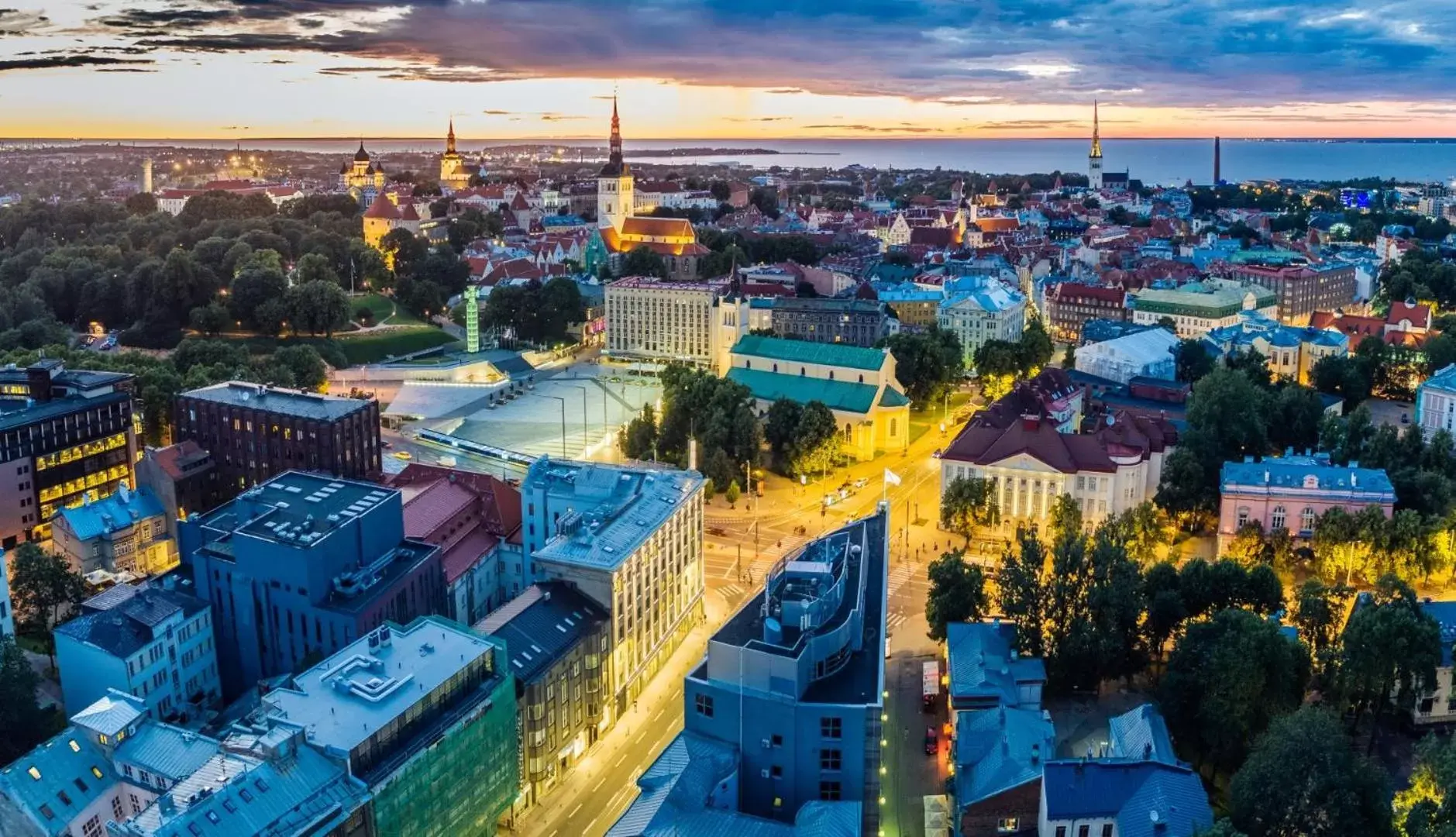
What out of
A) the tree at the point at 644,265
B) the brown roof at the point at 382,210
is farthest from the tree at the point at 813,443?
the brown roof at the point at 382,210

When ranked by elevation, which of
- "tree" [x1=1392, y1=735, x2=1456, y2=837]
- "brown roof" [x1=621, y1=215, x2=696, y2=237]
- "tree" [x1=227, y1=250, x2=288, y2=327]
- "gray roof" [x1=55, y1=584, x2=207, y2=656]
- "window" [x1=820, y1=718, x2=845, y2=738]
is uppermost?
"brown roof" [x1=621, y1=215, x2=696, y2=237]

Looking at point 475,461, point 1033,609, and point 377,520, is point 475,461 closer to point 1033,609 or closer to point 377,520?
point 377,520

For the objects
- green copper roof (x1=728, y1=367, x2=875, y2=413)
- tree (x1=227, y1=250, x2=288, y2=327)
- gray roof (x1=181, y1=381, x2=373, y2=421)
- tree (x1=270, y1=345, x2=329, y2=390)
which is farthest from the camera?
tree (x1=227, y1=250, x2=288, y2=327)

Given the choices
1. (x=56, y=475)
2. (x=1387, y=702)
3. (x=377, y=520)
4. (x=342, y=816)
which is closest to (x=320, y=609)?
(x=377, y=520)

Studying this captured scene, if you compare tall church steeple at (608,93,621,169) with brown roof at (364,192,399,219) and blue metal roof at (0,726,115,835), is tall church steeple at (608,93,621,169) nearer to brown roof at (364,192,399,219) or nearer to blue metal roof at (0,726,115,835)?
brown roof at (364,192,399,219)

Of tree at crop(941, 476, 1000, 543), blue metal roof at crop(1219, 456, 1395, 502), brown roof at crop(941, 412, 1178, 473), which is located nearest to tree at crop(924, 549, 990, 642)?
tree at crop(941, 476, 1000, 543)
